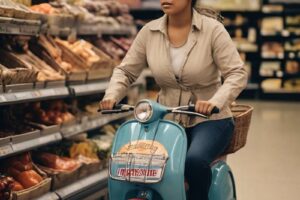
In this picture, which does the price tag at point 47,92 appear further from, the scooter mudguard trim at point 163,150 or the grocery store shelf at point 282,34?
the grocery store shelf at point 282,34

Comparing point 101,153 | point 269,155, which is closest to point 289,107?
point 269,155

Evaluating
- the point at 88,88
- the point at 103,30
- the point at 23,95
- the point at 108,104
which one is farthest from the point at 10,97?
the point at 103,30

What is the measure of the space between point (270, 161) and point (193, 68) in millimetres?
3555

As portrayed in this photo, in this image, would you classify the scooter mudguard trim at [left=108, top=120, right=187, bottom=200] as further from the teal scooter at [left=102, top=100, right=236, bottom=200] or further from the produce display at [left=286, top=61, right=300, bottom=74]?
the produce display at [left=286, top=61, right=300, bottom=74]

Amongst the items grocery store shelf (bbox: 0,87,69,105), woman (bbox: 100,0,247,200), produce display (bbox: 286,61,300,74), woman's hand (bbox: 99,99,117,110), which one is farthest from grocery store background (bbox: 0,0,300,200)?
produce display (bbox: 286,61,300,74)

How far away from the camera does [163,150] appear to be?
8.93ft

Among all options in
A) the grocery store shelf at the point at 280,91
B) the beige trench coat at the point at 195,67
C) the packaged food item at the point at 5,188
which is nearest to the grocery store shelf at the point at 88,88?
the packaged food item at the point at 5,188

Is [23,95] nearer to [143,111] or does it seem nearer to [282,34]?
[143,111]

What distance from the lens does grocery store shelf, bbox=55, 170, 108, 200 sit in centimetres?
409

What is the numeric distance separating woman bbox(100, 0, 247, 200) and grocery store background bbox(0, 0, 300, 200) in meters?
0.88

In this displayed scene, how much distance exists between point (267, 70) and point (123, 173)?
10478 millimetres

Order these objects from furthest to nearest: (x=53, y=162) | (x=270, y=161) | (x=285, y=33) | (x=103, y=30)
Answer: (x=285, y=33) < (x=270, y=161) < (x=103, y=30) < (x=53, y=162)

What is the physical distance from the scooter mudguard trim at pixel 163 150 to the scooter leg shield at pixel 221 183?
19.4 inches

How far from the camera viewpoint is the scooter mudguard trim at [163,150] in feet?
8.76
